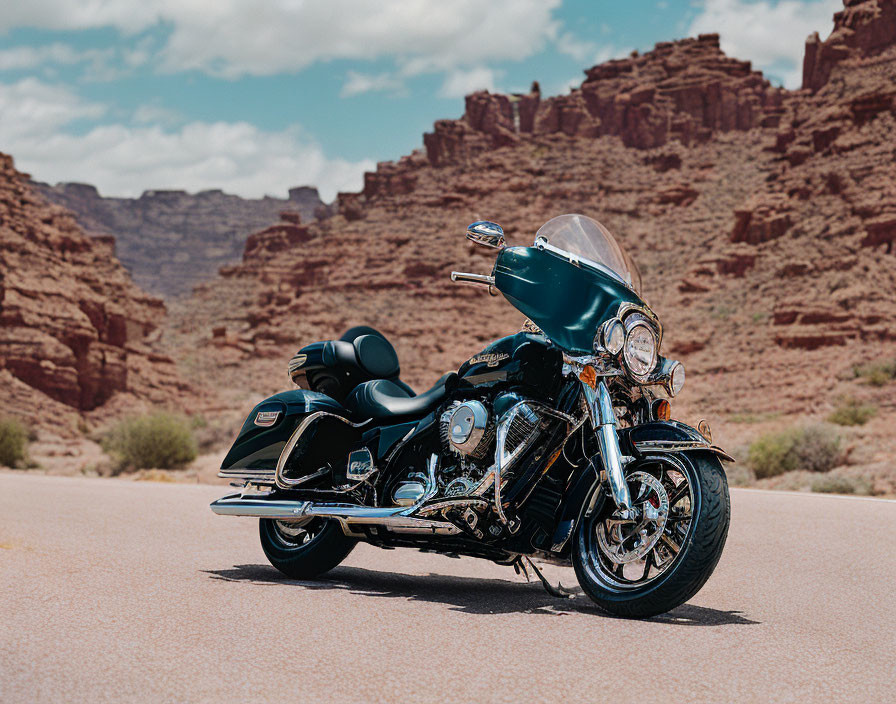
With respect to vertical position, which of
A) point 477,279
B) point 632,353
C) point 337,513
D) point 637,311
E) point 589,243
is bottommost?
point 337,513

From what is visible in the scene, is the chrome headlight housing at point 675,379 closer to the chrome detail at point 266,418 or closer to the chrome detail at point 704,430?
the chrome detail at point 704,430

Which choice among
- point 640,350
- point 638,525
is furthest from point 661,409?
point 638,525

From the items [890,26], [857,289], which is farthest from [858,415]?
[890,26]

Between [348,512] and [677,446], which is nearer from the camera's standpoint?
[677,446]

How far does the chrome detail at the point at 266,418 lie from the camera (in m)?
7.11

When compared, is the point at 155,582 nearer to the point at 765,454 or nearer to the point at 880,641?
the point at 880,641

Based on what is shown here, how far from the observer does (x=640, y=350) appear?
5211 millimetres

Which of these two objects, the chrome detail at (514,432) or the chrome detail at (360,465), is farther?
the chrome detail at (360,465)

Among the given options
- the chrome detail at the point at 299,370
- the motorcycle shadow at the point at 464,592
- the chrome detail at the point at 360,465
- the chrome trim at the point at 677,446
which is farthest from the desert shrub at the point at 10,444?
the chrome trim at the point at 677,446

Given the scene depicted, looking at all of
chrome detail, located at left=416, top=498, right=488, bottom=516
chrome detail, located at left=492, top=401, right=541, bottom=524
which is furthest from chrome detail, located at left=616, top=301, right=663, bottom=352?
chrome detail, located at left=416, top=498, right=488, bottom=516

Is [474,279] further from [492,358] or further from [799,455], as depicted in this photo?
[799,455]

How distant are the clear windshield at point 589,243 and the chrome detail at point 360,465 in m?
1.87

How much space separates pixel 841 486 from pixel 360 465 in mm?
15095

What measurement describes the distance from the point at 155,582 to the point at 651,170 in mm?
80817
